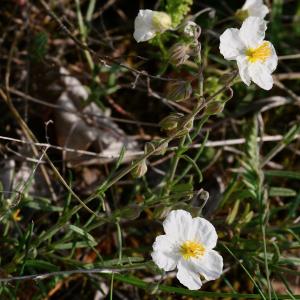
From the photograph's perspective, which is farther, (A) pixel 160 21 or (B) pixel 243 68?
(A) pixel 160 21

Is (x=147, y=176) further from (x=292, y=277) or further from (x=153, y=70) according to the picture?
(x=292, y=277)

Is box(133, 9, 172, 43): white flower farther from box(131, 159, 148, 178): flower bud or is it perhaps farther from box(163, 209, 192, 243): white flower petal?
box(163, 209, 192, 243): white flower petal

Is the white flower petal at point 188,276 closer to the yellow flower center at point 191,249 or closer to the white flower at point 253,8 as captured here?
the yellow flower center at point 191,249

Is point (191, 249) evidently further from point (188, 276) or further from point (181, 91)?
point (181, 91)

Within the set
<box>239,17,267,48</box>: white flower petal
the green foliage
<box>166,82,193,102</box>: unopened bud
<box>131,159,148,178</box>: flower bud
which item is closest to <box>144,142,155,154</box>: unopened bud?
<box>131,159,148,178</box>: flower bud

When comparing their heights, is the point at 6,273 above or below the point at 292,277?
above

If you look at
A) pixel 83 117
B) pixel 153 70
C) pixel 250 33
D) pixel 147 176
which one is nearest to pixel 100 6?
pixel 153 70

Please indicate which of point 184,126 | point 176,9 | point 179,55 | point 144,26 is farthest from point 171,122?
point 176,9

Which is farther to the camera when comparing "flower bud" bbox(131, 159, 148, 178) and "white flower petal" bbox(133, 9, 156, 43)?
"white flower petal" bbox(133, 9, 156, 43)
